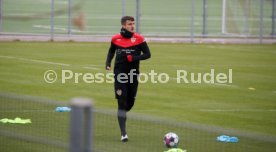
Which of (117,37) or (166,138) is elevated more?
(117,37)

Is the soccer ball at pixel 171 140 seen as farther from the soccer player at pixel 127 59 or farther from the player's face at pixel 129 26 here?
the player's face at pixel 129 26

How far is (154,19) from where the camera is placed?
168ft

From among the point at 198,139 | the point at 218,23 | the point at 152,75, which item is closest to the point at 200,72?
the point at 152,75

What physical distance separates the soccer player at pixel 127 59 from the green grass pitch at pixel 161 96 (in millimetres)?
731

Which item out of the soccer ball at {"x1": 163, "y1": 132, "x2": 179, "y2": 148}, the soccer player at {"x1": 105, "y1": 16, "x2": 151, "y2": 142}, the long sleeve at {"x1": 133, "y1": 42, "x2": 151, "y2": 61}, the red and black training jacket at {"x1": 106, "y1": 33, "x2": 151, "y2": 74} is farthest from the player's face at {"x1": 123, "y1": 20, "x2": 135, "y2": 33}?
the soccer ball at {"x1": 163, "y1": 132, "x2": 179, "y2": 148}

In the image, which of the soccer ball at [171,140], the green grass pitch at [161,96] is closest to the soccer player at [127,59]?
the green grass pitch at [161,96]

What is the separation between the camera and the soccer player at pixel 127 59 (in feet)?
42.6

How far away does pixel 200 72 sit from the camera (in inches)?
949

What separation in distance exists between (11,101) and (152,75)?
6.93 meters

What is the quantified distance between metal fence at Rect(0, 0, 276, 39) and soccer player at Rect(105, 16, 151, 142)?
22.5 metres

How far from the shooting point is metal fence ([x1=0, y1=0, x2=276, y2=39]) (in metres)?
39.2

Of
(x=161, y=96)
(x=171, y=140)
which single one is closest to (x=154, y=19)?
(x=161, y=96)

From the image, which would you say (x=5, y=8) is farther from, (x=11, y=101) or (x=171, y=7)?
(x=11, y=101)

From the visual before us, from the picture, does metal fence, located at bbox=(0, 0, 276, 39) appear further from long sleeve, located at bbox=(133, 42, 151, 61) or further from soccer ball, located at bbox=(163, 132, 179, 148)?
soccer ball, located at bbox=(163, 132, 179, 148)
